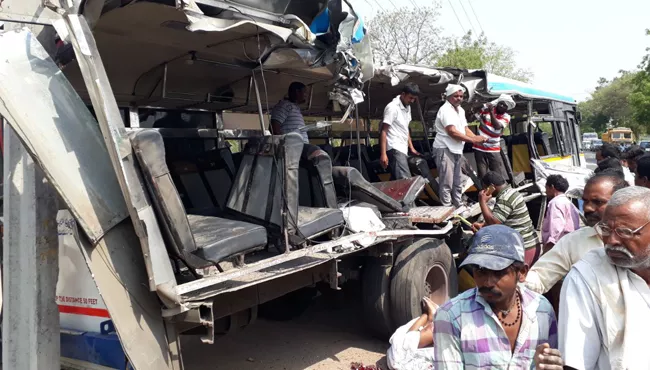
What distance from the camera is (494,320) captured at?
182 centimetres

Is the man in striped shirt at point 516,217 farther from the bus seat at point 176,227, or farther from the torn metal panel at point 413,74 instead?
the bus seat at point 176,227

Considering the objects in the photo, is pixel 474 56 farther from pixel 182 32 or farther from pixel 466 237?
pixel 182 32

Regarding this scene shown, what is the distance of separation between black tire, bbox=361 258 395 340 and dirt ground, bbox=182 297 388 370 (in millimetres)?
276

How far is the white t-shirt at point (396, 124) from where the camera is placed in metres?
5.99

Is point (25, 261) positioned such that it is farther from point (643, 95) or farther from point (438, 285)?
point (643, 95)

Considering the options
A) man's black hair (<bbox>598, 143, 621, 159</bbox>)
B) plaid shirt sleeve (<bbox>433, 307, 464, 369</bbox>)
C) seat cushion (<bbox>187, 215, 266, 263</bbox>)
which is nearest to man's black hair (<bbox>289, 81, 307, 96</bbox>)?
seat cushion (<bbox>187, 215, 266, 263</bbox>)

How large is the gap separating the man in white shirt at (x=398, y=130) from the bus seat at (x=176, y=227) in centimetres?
301

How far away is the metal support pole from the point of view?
2.84m

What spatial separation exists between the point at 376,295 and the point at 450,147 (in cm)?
225

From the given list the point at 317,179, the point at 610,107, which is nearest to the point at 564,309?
the point at 317,179

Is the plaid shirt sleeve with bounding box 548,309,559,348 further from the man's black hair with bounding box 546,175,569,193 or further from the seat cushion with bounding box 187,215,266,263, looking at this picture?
the man's black hair with bounding box 546,175,569,193

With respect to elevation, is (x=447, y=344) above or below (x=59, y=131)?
below

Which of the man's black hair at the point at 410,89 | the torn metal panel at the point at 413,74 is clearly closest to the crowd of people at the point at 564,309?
the torn metal panel at the point at 413,74

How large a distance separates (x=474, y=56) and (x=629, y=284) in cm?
2721
